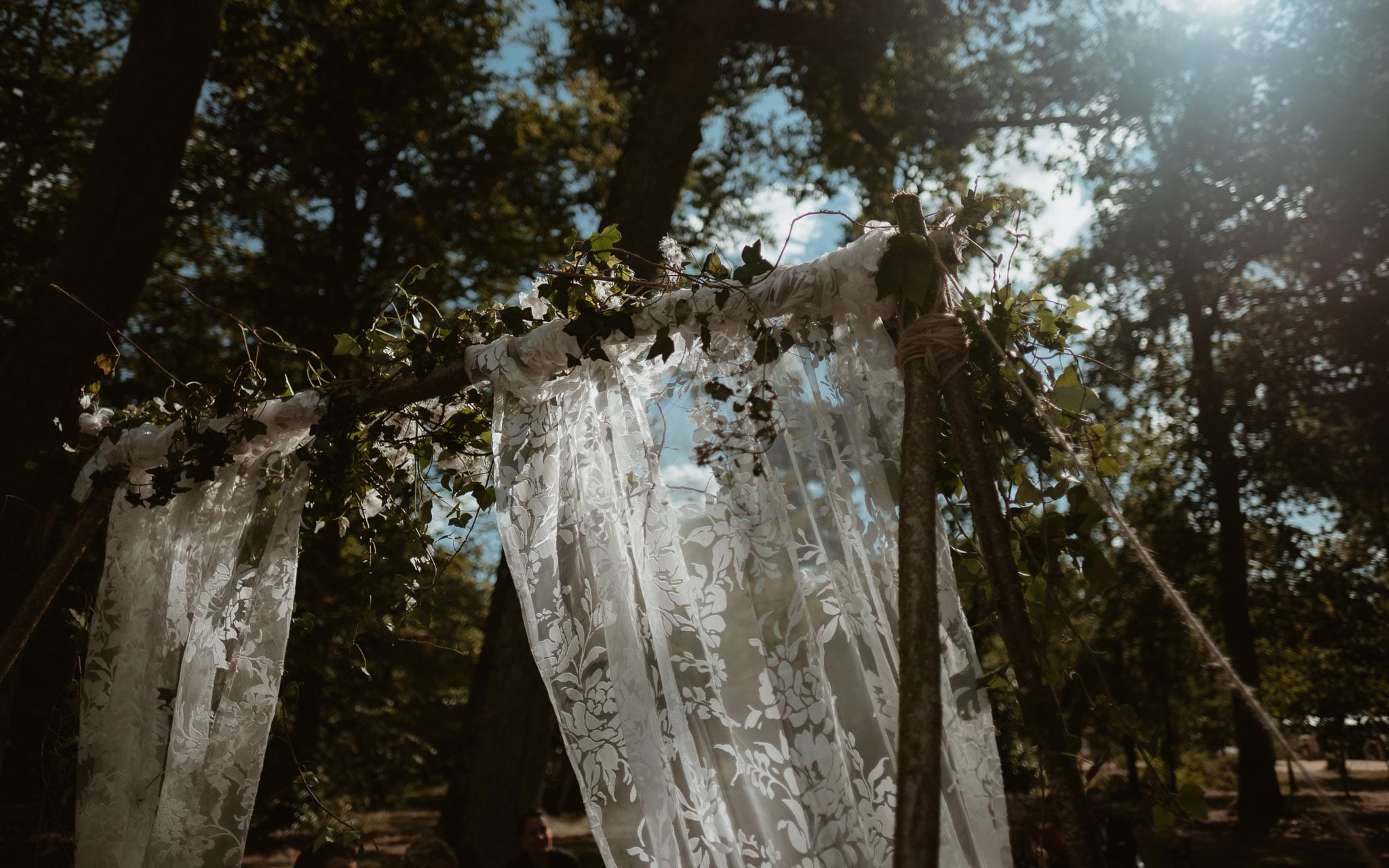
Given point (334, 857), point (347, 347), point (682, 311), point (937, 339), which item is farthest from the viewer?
point (334, 857)

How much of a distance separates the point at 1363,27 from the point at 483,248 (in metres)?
10.1

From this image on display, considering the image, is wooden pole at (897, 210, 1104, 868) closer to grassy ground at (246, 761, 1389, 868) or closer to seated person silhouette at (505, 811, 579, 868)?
seated person silhouette at (505, 811, 579, 868)

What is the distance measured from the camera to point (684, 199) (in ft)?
36.9

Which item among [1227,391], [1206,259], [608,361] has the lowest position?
[608,361]

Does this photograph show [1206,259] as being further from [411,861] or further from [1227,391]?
[411,861]

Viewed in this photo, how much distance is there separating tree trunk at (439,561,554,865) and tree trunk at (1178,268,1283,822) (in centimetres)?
1104

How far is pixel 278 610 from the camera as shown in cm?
273

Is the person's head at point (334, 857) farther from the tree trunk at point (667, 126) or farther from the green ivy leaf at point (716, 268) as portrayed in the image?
the tree trunk at point (667, 126)

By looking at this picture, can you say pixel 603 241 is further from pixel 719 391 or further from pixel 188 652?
pixel 188 652

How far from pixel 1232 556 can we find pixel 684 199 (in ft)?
30.3

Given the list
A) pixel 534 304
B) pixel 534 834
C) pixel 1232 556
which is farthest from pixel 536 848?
pixel 1232 556

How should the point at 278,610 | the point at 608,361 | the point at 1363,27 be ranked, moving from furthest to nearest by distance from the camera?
the point at 1363,27, the point at 278,610, the point at 608,361

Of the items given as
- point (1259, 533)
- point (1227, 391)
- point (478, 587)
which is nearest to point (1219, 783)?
point (1259, 533)

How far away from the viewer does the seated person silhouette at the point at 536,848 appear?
4391 mm
